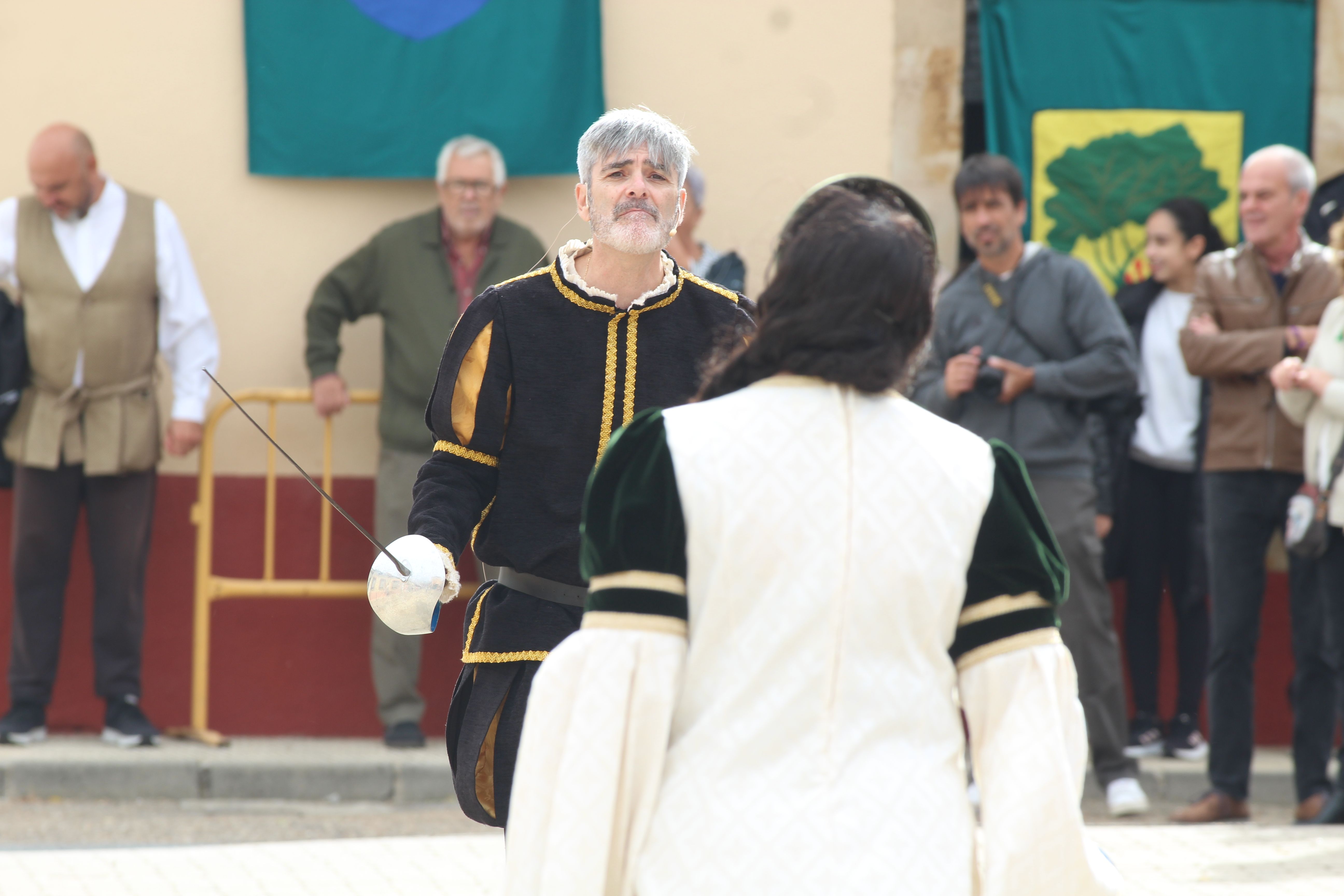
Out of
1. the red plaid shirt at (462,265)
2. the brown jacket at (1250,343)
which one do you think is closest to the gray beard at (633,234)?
the brown jacket at (1250,343)

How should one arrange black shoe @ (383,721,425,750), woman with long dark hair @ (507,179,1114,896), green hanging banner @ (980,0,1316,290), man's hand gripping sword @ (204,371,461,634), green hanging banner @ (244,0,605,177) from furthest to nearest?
1. green hanging banner @ (980,0,1316,290)
2. green hanging banner @ (244,0,605,177)
3. black shoe @ (383,721,425,750)
4. man's hand gripping sword @ (204,371,461,634)
5. woman with long dark hair @ (507,179,1114,896)

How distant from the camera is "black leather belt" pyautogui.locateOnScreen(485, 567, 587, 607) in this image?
11.5 feet

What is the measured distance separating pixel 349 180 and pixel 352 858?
3.50 meters

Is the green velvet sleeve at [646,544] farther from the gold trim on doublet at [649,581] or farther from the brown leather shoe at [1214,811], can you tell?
the brown leather shoe at [1214,811]

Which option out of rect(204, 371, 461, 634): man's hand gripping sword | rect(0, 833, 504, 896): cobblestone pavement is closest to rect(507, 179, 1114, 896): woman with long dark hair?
rect(204, 371, 461, 634): man's hand gripping sword

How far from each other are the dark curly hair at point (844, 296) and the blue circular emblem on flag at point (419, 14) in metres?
5.74

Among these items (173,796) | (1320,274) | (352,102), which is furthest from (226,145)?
(1320,274)

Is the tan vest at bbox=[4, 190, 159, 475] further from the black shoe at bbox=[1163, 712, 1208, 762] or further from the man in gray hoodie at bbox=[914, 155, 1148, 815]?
the black shoe at bbox=[1163, 712, 1208, 762]

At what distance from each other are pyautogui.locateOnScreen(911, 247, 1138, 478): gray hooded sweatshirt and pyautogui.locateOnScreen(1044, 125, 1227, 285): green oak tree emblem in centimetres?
124

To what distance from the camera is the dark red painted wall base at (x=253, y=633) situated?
7758 millimetres

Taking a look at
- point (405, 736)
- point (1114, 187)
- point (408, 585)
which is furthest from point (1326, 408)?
point (408, 585)

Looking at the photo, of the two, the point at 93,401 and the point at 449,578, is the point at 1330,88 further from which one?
the point at 449,578

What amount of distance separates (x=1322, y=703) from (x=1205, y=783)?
0.88 meters

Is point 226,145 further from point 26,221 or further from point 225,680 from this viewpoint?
point 225,680
